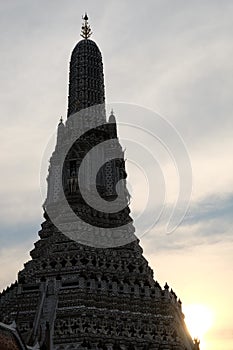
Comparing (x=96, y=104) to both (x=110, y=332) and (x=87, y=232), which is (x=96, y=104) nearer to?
(x=87, y=232)

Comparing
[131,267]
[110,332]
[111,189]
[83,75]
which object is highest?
[83,75]

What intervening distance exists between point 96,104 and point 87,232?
1856 centimetres

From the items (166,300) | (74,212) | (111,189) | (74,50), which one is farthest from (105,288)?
(74,50)

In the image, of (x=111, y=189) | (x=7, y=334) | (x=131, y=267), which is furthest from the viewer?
(x=111, y=189)

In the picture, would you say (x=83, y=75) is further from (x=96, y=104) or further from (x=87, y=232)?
(x=87, y=232)

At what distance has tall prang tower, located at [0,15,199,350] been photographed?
4862 centimetres

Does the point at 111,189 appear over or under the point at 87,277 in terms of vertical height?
over

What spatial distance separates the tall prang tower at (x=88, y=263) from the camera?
1914 inches

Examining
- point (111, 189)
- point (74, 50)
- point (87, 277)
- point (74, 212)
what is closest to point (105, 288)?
point (87, 277)

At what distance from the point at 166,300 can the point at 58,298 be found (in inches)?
391

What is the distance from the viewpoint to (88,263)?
55438 millimetres

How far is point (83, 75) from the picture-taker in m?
72.9

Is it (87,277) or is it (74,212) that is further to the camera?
(74,212)

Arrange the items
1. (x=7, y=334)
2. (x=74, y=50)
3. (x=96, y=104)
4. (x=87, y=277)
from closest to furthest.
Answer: (x=7, y=334) < (x=87, y=277) < (x=96, y=104) < (x=74, y=50)
